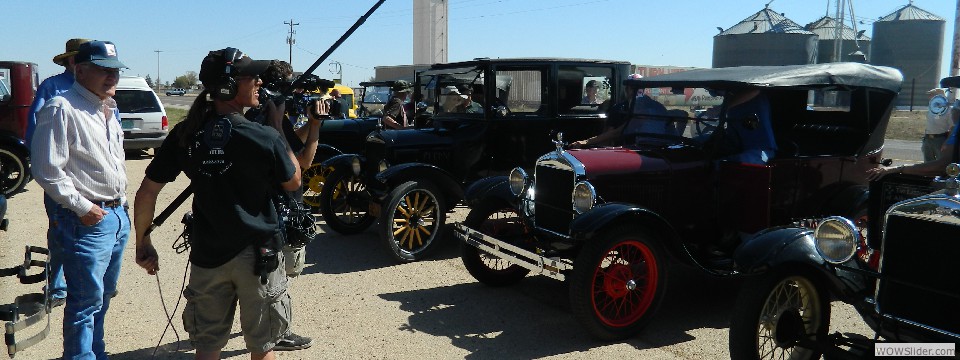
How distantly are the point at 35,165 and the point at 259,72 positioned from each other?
3.62ft

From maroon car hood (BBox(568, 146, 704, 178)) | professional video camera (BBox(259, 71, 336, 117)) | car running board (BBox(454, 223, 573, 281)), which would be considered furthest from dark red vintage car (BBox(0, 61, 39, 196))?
maroon car hood (BBox(568, 146, 704, 178))

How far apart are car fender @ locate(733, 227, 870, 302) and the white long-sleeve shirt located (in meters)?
3.06

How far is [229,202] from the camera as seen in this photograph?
2.92m

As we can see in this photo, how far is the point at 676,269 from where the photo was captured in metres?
6.34

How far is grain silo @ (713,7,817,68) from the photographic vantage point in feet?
120

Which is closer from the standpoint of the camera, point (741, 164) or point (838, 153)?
point (741, 164)

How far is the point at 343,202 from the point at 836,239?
5113 millimetres

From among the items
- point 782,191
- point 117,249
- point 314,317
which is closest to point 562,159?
point 782,191

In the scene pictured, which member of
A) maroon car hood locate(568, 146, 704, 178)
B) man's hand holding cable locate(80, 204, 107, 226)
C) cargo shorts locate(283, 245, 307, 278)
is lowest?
cargo shorts locate(283, 245, 307, 278)

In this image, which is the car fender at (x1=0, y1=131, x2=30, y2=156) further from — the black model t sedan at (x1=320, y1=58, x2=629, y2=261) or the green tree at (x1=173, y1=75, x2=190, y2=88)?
the green tree at (x1=173, y1=75, x2=190, y2=88)

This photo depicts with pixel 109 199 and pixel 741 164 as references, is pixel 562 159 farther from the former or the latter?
pixel 109 199

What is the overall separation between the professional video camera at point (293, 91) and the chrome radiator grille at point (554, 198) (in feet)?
5.20

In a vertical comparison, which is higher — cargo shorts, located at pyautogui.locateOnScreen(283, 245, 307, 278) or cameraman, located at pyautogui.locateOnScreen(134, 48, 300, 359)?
cameraman, located at pyautogui.locateOnScreen(134, 48, 300, 359)

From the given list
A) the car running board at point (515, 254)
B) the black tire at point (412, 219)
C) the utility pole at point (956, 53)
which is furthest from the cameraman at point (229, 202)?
the utility pole at point (956, 53)
